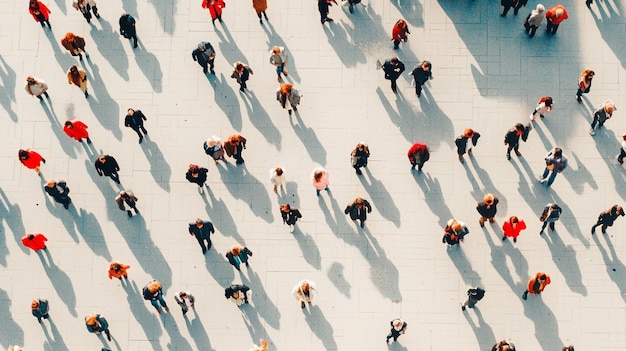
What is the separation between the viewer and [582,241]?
17125 millimetres

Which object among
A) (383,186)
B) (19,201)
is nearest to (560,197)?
(383,186)

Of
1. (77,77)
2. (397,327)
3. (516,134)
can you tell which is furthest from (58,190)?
(516,134)

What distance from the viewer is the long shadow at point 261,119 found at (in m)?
18.0

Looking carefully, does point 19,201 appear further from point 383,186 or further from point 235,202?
point 383,186

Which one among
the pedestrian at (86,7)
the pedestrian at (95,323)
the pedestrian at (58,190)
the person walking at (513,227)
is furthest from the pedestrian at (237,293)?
the pedestrian at (86,7)

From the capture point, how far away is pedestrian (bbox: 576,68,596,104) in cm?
1692

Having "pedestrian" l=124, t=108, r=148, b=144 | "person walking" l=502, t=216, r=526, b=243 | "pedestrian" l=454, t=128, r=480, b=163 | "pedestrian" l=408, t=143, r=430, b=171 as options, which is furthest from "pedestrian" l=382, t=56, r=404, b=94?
"pedestrian" l=124, t=108, r=148, b=144

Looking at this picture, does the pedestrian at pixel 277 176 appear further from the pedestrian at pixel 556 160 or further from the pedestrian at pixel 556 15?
the pedestrian at pixel 556 15

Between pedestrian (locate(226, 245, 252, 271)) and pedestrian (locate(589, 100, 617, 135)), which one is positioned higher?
pedestrian (locate(589, 100, 617, 135))

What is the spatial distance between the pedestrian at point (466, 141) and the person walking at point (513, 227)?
6.59 ft

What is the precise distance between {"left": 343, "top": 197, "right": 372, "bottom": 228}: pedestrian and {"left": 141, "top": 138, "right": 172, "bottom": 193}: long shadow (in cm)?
456

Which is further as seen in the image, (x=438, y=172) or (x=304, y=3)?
(x=304, y=3)

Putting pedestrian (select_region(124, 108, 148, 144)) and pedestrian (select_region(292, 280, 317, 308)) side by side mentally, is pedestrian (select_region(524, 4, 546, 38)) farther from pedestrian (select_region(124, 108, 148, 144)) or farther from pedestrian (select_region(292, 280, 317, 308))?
pedestrian (select_region(124, 108, 148, 144))

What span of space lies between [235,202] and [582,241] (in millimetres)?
8407
